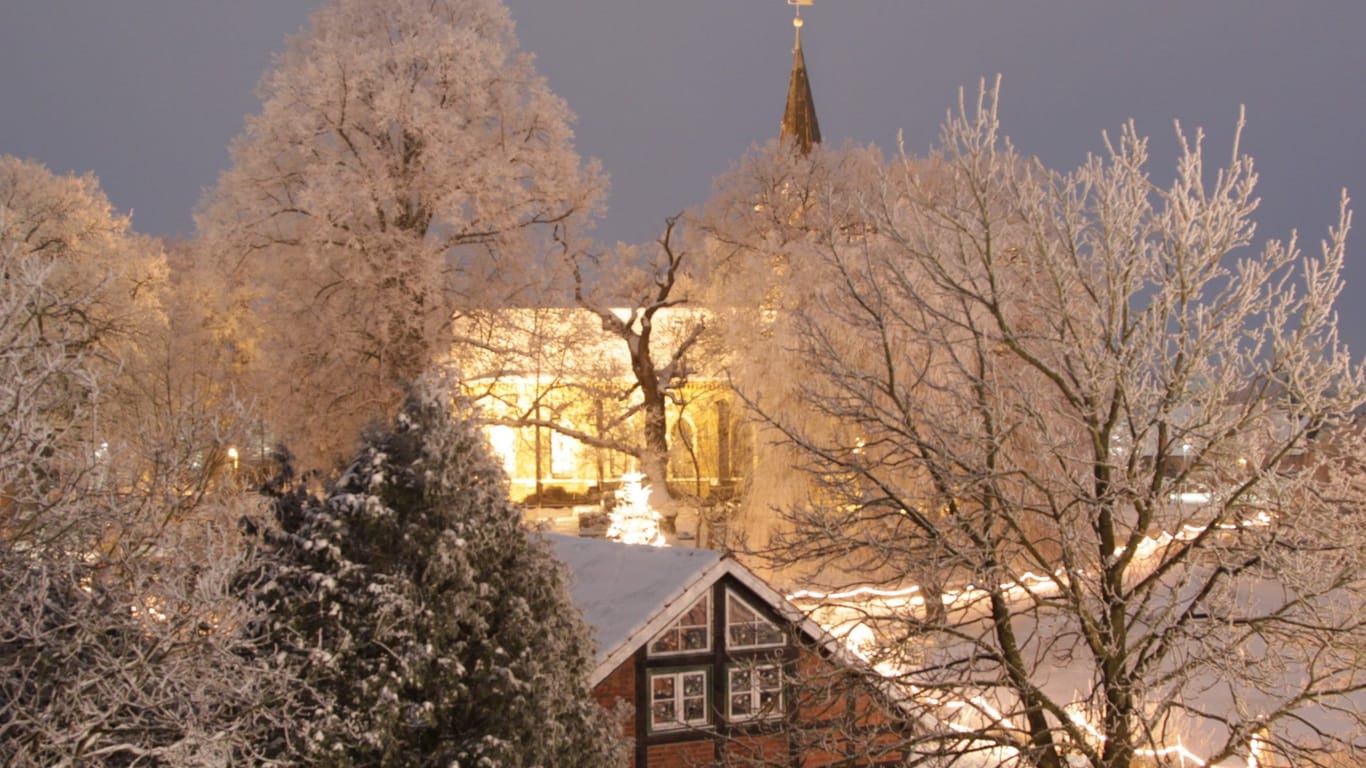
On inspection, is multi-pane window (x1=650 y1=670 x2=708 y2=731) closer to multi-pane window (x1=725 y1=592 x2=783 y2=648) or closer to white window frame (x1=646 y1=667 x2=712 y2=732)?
white window frame (x1=646 y1=667 x2=712 y2=732)

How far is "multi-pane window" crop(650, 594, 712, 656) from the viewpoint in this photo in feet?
48.3

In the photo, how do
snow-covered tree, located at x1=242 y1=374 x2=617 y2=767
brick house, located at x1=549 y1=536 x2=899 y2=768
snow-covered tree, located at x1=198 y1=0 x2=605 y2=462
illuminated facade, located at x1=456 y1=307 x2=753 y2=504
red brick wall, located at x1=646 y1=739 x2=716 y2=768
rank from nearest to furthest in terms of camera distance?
snow-covered tree, located at x1=242 y1=374 x2=617 y2=767
brick house, located at x1=549 y1=536 x2=899 y2=768
red brick wall, located at x1=646 y1=739 x2=716 y2=768
snow-covered tree, located at x1=198 y1=0 x2=605 y2=462
illuminated facade, located at x1=456 y1=307 x2=753 y2=504

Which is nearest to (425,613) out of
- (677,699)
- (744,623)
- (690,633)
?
(690,633)

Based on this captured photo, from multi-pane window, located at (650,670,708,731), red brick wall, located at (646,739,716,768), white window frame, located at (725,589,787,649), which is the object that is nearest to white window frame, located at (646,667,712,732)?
multi-pane window, located at (650,670,708,731)

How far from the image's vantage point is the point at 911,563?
346 inches

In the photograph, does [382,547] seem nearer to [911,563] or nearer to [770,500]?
[911,563]

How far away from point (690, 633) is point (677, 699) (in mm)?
776

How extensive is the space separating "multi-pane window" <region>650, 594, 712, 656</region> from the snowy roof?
253 millimetres

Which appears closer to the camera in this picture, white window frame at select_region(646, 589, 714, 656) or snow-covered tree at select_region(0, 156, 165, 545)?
snow-covered tree at select_region(0, 156, 165, 545)

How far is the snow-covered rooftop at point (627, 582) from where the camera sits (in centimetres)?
1441

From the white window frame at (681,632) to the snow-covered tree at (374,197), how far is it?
7.39m

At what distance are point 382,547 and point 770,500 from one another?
1533 cm

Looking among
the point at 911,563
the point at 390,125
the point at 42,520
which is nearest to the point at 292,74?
the point at 390,125

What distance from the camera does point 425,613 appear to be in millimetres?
10422
